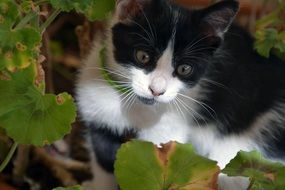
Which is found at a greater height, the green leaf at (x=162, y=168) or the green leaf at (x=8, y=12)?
the green leaf at (x=8, y=12)

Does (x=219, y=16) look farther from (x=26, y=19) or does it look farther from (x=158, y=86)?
(x=26, y=19)

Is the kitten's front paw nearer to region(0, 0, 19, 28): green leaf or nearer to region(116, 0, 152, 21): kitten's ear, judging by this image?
region(116, 0, 152, 21): kitten's ear

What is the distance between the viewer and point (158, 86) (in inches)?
40.7

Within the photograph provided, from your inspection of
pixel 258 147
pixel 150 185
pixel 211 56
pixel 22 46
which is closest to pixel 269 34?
pixel 211 56

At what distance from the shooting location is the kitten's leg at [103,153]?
133 cm

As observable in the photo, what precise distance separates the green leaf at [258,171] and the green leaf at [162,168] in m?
0.04

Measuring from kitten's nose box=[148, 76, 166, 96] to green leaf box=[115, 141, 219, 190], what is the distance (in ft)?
0.58

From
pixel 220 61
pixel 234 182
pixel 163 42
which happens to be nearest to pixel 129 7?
pixel 163 42

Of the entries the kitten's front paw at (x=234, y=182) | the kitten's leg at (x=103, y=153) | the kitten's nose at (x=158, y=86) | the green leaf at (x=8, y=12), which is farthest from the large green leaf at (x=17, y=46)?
the kitten's front paw at (x=234, y=182)

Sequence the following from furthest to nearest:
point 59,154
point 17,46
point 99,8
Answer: point 59,154, point 99,8, point 17,46

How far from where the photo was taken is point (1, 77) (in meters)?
0.89

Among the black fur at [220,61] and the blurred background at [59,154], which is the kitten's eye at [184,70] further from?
the blurred background at [59,154]

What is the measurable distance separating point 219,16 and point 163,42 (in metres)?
0.13

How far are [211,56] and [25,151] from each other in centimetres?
56
